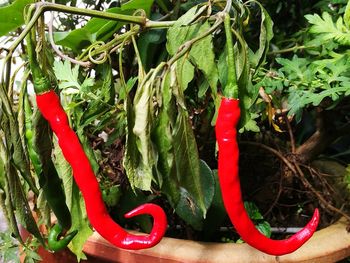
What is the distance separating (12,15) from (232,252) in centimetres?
43

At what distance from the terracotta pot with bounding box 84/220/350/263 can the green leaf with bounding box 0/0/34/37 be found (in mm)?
332

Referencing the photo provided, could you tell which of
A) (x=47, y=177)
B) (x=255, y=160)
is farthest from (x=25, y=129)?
(x=255, y=160)

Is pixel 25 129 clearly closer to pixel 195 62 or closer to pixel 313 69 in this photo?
pixel 195 62

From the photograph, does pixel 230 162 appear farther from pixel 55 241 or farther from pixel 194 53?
pixel 55 241

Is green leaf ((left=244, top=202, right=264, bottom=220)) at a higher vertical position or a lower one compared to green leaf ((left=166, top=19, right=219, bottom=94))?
lower

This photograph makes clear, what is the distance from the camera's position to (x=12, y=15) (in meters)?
0.68

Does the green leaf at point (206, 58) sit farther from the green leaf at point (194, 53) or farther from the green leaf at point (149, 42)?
the green leaf at point (149, 42)

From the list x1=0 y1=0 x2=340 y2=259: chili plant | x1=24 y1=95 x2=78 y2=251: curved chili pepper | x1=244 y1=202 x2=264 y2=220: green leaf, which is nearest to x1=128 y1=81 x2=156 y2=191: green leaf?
x1=0 y1=0 x2=340 y2=259: chili plant

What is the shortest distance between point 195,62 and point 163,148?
0.10 metres

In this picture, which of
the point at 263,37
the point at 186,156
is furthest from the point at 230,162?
the point at 263,37

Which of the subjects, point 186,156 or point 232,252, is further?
point 232,252

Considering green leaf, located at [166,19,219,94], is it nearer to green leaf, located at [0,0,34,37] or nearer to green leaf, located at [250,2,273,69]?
green leaf, located at [250,2,273,69]

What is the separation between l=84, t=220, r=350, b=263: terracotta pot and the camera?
0.65 m

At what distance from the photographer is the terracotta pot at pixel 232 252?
645mm
